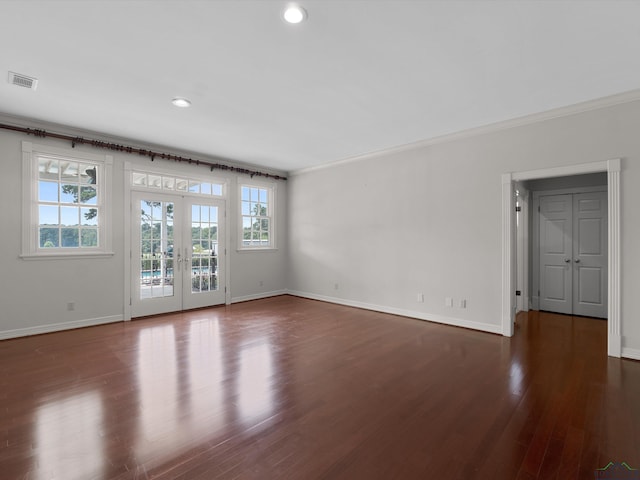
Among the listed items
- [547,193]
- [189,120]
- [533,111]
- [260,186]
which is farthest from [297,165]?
[547,193]

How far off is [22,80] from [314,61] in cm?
295

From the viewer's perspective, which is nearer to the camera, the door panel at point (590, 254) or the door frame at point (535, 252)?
the door panel at point (590, 254)

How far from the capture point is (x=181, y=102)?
3617 mm

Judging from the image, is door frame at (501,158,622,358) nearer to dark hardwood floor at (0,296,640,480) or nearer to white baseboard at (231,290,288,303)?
dark hardwood floor at (0,296,640,480)

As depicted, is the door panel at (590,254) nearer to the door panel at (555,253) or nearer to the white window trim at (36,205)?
the door panel at (555,253)

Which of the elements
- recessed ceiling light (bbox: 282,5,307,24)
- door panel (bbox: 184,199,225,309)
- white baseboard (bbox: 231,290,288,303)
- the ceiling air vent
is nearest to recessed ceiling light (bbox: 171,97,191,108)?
the ceiling air vent

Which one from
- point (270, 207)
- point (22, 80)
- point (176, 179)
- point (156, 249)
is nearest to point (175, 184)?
point (176, 179)

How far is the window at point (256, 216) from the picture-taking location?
22.1ft

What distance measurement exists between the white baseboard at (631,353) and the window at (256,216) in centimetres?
595

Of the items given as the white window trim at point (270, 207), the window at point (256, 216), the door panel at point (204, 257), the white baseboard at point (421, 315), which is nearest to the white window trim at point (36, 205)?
the door panel at point (204, 257)

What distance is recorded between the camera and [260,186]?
7.02 metres

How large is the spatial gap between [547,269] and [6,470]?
7.12m

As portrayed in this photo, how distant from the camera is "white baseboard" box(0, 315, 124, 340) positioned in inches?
163

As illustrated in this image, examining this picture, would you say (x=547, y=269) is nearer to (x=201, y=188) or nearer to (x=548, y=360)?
(x=548, y=360)
